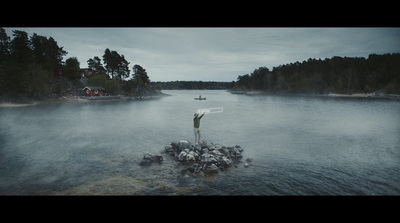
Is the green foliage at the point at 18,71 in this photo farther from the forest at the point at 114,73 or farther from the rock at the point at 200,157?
the rock at the point at 200,157

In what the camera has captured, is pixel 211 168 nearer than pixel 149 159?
Yes

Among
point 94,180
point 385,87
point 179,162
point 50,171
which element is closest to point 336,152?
point 179,162

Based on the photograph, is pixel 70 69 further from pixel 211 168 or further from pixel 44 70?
pixel 211 168

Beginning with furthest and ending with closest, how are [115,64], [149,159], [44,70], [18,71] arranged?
[115,64], [44,70], [18,71], [149,159]

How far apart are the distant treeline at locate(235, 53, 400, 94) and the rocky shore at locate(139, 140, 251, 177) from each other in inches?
5302

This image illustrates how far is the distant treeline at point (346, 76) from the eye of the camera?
11800 centimetres

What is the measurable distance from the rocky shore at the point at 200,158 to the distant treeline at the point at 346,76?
442ft

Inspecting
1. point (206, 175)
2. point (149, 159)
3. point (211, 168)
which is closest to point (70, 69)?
point (149, 159)

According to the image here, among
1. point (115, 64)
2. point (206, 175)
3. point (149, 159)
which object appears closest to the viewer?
point (206, 175)

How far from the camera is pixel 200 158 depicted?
17.4 metres

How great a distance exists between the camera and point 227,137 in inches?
1086

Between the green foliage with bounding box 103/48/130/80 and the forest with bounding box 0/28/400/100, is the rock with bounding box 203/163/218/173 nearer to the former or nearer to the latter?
the forest with bounding box 0/28/400/100

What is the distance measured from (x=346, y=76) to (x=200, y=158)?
161m
